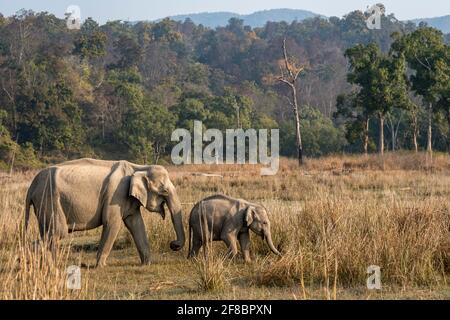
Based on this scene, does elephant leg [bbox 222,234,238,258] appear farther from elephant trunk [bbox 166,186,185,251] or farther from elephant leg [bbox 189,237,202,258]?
elephant trunk [bbox 166,186,185,251]

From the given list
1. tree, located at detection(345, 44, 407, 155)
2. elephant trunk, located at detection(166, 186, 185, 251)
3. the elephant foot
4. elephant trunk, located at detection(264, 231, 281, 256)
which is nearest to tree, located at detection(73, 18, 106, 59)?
tree, located at detection(345, 44, 407, 155)

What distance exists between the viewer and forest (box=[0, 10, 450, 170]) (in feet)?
122

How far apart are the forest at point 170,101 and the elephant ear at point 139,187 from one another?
24.9 meters

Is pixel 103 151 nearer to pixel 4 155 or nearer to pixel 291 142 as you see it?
pixel 4 155

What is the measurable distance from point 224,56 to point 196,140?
44.5 metres

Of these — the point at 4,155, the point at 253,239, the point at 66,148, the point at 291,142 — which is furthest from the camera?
the point at 291,142

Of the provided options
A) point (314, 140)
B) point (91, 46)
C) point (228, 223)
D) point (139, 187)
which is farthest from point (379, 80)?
point (91, 46)

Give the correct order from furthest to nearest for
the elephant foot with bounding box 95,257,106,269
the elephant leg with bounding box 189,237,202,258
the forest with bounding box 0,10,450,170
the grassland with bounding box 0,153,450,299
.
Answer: the forest with bounding box 0,10,450,170 < the elephant leg with bounding box 189,237,202,258 < the elephant foot with bounding box 95,257,106,269 < the grassland with bounding box 0,153,450,299

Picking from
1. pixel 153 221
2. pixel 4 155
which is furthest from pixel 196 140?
pixel 153 221

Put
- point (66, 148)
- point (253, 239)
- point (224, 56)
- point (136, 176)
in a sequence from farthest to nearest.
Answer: point (224, 56) → point (66, 148) → point (253, 239) → point (136, 176)

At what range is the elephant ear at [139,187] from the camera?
34.3 ft

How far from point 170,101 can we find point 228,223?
1822 inches

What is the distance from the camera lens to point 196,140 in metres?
44.0

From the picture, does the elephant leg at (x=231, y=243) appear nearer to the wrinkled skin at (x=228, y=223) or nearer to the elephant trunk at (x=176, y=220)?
the wrinkled skin at (x=228, y=223)
